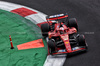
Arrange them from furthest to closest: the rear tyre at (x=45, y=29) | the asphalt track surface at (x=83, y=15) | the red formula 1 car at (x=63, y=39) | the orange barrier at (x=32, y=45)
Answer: the rear tyre at (x=45, y=29) < the orange barrier at (x=32, y=45) < the red formula 1 car at (x=63, y=39) < the asphalt track surface at (x=83, y=15)

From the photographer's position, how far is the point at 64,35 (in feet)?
36.2

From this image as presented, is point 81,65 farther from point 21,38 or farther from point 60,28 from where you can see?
point 21,38

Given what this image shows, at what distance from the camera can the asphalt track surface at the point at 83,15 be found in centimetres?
988

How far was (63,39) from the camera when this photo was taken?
35.1ft

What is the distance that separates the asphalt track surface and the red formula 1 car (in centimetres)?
45

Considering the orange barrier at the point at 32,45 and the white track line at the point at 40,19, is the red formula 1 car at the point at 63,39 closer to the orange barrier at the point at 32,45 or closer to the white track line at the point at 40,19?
the white track line at the point at 40,19

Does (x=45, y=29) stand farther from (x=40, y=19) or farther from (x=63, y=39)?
(x=40, y=19)

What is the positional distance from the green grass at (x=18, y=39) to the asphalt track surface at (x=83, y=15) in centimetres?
166

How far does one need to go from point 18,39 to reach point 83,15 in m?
4.90

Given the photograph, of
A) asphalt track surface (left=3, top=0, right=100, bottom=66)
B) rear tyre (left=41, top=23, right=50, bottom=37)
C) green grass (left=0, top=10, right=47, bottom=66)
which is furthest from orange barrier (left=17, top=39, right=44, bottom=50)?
asphalt track surface (left=3, top=0, right=100, bottom=66)

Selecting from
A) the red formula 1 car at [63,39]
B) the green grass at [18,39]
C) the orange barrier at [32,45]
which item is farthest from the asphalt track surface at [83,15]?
the orange barrier at [32,45]

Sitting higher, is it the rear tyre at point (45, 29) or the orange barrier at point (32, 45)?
the rear tyre at point (45, 29)

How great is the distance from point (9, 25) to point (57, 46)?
4.48 m

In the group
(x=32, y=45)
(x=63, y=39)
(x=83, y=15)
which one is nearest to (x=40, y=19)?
(x=83, y=15)
